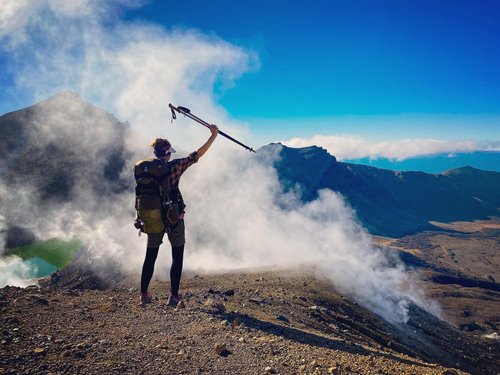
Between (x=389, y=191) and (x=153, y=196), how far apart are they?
161 m

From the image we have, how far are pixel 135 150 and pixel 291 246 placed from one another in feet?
84.9

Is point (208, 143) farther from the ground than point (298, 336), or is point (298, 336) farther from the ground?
point (208, 143)

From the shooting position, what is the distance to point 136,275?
18344mm

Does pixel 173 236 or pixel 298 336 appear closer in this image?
pixel 173 236

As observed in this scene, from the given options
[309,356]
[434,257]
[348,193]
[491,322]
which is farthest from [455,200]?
[309,356]

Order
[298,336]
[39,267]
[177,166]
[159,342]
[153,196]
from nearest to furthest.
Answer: [159,342], [153,196], [177,166], [298,336], [39,267]

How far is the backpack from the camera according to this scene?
655 cm

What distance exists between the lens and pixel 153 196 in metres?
6.59

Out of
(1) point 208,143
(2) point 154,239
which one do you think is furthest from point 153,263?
(1) point 208,143

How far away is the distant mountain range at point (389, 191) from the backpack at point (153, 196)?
103146 millimetres

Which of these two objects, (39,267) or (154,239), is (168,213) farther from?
(39,267)

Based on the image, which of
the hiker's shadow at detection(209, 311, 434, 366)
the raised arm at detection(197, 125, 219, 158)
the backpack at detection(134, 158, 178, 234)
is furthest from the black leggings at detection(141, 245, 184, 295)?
the raised arm at detection(197, 125, 219, 158)

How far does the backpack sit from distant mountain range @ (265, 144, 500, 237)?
103 m

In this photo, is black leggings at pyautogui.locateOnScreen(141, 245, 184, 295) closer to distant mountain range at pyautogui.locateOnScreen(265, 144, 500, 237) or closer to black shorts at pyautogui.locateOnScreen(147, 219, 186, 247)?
black shorts at pyautogui.locateOnScreen(147, 219, 186, 247)
